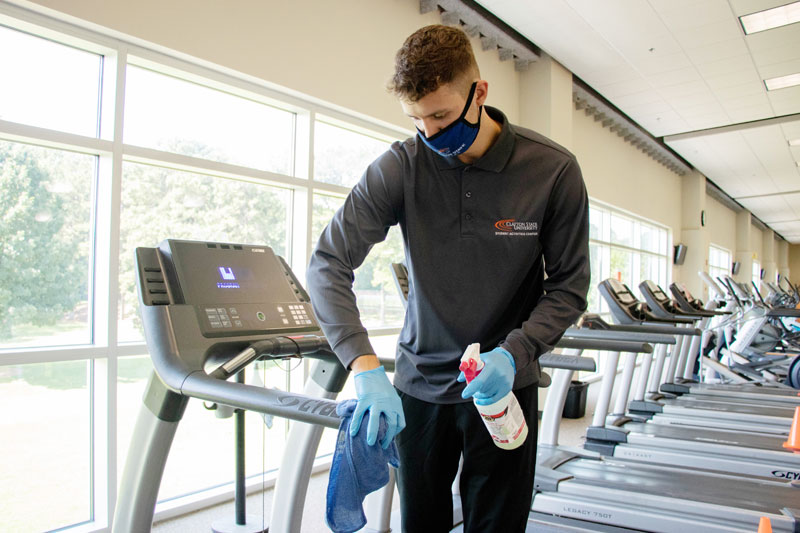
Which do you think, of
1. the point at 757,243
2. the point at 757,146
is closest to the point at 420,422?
the point at 757,146

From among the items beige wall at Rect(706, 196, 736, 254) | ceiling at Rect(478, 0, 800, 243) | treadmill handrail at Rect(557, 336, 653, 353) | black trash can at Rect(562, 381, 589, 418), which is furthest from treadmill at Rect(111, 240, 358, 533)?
beige wall at Rect(706, 196, 736, 254)

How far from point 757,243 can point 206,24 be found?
20.0 meters

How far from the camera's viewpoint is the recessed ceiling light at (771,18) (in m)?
4.82

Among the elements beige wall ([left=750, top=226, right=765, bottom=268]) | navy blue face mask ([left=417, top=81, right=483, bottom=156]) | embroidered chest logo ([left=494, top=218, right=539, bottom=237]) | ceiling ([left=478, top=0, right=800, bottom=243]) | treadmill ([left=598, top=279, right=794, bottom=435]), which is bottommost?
treadmill ([left=598, top=279, right=794, bottom=435])

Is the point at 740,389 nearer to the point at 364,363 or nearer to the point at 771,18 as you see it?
Result: the point at 771,18

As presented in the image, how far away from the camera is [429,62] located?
114 cm

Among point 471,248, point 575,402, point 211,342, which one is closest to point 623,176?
point 575,402

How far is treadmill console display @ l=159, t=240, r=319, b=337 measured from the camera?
1.59 m

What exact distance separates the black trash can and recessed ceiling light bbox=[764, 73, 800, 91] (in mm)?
4066

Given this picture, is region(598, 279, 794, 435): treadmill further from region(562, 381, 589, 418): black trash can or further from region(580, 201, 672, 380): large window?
region(580, 201, 672, 380): large window

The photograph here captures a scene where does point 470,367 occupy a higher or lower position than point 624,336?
higher

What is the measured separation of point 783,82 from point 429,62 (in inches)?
274

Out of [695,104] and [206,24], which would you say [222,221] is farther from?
[695,104]

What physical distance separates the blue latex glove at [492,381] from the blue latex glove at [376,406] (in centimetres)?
13
